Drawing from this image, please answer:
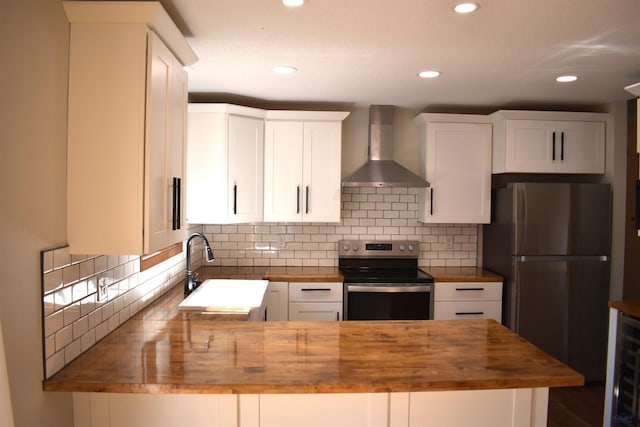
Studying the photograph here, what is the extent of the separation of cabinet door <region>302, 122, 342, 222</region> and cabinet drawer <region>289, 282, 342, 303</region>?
559 mm

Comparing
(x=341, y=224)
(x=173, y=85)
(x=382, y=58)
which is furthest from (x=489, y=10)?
(x=341, y=224)

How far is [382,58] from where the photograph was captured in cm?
253

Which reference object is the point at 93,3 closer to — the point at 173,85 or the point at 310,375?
the point at 173,85

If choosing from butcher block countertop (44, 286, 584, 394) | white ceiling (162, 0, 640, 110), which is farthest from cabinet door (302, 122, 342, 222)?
butcher block countertop (44, 286, 584, 394)

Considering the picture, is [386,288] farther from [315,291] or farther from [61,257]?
[61,257]

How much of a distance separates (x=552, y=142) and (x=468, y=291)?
1439mm

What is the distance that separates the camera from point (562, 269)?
3543mm

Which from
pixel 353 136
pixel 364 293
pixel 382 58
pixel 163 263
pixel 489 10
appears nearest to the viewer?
pixel 489 10

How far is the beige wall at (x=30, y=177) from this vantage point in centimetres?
129

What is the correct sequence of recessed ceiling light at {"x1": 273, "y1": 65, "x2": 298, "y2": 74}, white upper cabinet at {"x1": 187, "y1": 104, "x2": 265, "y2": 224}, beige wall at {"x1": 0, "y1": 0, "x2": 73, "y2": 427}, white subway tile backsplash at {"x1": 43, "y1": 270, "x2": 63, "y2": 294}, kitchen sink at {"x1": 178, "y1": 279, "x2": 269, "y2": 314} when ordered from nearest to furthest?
beige wall at {"x1": 0, "y1": 0, "x2": 73, "y2": 427} → white subway tile backsplash at {"x1": 43, "y1": 270, "x2": 63, "y2": 294} → kitchen sink at {"x1": 178, "y1": 279, "x2": 269, "y2": 314} → recessed ceiling light at {"x1": 273, "y1": 65, "x2": 298, "y2": 74} → white upper cabinet at {"x1": 187, "y1": 104, "x2": 265, "y2": 224}

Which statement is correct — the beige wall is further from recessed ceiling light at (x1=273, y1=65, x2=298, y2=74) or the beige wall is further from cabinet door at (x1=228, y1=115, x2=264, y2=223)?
cabinet door at (x1=228, y1=115, x2=264, y2=223)

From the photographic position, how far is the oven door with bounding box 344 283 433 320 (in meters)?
3.54

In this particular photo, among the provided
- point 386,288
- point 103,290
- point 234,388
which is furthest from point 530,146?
point 103,290

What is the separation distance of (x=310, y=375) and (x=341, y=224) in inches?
102
